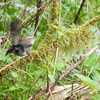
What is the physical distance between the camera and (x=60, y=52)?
2.91 meters

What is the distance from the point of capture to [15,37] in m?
2.37

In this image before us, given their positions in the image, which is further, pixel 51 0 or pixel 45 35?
A: pixel 51 0

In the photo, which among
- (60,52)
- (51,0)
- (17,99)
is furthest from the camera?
(51,0)

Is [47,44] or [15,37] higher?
[15,37]

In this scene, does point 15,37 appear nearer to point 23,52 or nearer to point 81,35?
point 23,52

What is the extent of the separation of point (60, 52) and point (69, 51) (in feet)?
0.47

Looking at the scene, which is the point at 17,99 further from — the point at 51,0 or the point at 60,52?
the point at 51,0

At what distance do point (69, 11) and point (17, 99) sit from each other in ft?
9.52

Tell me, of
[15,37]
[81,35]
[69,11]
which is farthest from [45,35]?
[69,11]

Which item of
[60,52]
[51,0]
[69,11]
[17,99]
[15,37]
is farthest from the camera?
[69,11]

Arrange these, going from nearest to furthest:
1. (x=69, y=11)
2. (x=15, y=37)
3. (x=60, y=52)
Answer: (x=15, y=37), (x=60, y=52), (x=69, y=11)

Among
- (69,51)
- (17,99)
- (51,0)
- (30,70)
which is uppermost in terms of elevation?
(51,0)

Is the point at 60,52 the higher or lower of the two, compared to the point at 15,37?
lower

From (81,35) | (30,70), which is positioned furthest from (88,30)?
(30,70)
